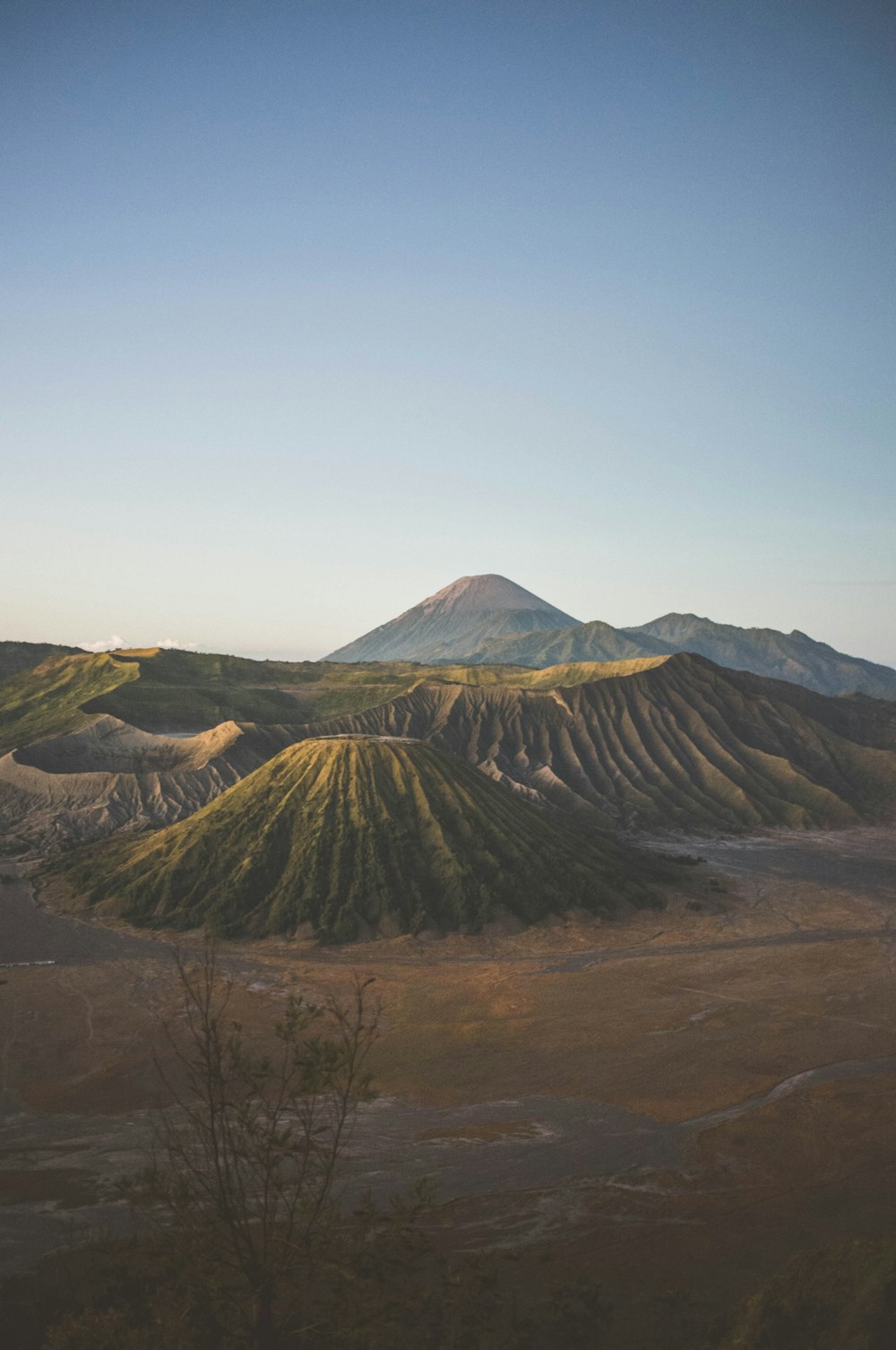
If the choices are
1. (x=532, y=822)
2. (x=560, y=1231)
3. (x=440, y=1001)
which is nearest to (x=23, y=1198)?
(x=560, y=1231)

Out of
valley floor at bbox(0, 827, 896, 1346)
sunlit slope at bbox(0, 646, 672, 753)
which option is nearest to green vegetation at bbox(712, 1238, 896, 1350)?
valley floor at bbox(0, 827, 896, 1346)

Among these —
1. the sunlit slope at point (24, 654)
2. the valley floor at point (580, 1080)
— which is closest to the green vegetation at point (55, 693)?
the sunlit slope at point (24, 654)

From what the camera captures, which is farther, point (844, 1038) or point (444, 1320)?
point (844, 1038)

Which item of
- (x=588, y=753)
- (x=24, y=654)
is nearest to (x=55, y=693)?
(x=24, y=654)

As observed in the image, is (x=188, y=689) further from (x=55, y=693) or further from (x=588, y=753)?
(x=588, y=753)

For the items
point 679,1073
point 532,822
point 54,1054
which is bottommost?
point 54,1054

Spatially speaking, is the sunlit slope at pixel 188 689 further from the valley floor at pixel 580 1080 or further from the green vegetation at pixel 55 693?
the valley floor at pixel 580 1080

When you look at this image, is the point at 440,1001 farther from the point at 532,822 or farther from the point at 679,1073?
Answer: the point at 532,822
